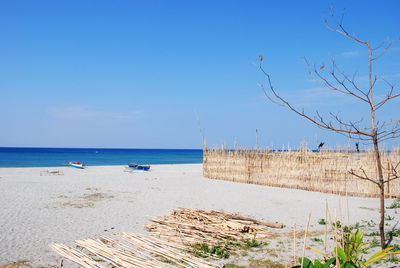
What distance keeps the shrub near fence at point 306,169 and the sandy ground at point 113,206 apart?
0.40 metres

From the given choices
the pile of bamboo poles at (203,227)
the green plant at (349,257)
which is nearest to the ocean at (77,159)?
the pile of bamboo poles at (203,227)

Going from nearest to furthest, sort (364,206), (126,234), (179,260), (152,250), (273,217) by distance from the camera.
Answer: (179,260) → (152,250) → (126,234) → (273,217) → (364,206)

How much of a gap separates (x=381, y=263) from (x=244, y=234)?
206 cm

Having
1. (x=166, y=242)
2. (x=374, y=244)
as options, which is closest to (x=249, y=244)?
(x=166, y=242)

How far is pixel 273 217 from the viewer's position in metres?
7.40

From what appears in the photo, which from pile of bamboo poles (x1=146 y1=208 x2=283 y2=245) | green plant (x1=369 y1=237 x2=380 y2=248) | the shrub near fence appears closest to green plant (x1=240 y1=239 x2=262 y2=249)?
pile of bamboo poles (x1=146 y1=208 x2=283 y2=245)

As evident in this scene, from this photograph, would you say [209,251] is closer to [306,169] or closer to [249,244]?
[249,244]

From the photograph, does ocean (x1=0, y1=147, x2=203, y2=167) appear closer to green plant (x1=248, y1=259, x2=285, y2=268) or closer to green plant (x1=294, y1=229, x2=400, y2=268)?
green plant (x1=248, y1=259, x2=285, y2=268)

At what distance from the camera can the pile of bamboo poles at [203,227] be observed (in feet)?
17.2

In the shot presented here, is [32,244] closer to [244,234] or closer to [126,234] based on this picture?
[126,234]

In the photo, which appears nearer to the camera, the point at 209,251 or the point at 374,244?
the point at 209,251

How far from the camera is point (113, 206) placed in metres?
8.34

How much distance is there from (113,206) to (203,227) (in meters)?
3.50

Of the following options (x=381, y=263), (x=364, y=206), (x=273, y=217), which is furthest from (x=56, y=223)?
(x=364, y=206)
